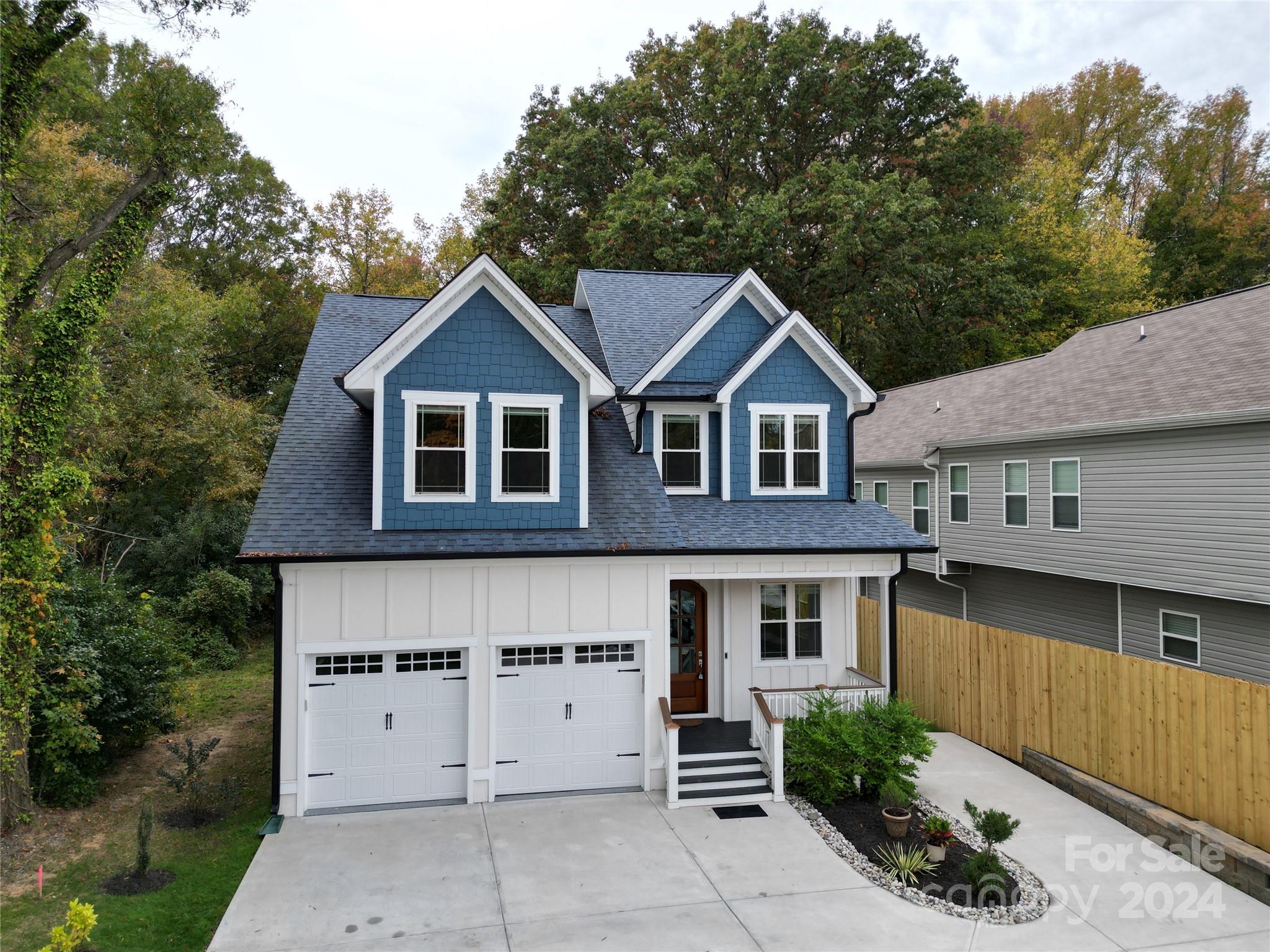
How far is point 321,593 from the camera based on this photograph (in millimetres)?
10000

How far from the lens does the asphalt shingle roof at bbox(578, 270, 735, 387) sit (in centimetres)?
1396

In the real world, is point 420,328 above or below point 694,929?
above

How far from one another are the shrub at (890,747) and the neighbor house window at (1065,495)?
343 inches

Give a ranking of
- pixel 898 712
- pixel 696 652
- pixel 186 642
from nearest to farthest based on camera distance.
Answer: pixel 898 712 → pixel 696 652 → pixel 186 642

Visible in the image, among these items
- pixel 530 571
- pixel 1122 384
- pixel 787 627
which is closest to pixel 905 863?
pixel 787 627

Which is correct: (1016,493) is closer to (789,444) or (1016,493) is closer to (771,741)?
(789,444)

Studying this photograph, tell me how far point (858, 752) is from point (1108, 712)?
3.47m

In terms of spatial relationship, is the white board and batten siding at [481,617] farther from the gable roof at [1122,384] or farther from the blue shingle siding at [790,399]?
the gable roof at [1122,384]

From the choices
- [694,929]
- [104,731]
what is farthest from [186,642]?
[694,929]

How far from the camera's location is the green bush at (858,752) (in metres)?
10.4

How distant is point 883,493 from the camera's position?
23328mm

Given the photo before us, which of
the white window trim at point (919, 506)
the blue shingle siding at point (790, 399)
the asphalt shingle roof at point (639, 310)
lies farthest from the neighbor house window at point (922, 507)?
the asphalt shingle roof at point (639, 310)

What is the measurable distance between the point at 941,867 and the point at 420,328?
9.50m

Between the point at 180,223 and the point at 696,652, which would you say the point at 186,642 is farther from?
the point at 180,223
